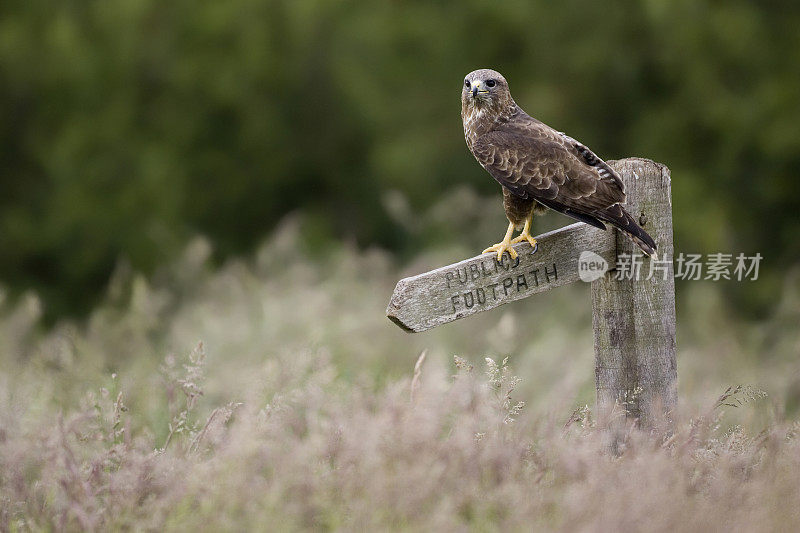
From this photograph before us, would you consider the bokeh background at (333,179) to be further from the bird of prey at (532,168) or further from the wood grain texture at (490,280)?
the bird of prey at (532,168)

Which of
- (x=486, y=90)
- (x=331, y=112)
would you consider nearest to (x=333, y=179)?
(x=331, y=112)

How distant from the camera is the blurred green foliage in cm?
848

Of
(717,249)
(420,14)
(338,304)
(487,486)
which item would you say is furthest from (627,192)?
(420,14)

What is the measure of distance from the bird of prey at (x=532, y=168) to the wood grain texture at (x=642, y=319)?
13cm

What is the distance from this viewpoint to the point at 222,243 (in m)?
9.58

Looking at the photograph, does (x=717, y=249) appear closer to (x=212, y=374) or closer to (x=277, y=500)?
(x=212, y=374)

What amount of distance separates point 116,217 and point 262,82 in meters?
2.10

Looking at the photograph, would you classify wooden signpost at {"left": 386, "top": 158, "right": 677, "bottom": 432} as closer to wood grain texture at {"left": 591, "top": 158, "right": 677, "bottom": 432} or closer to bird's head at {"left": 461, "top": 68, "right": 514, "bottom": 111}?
wood grain texture at {"left": 591, "top": 158, "right": 677, "bottom": 432}

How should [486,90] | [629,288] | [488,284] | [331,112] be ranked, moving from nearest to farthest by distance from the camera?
[488,284], [629,288], [486,90], [331,112]

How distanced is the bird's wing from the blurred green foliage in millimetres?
5250

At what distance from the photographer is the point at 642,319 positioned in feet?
10.8

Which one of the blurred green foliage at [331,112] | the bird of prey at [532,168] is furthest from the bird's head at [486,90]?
the blurred green foliage at [331,112]

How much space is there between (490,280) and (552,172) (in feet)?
1.54

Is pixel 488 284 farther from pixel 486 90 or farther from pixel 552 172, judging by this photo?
pixel 486 90
